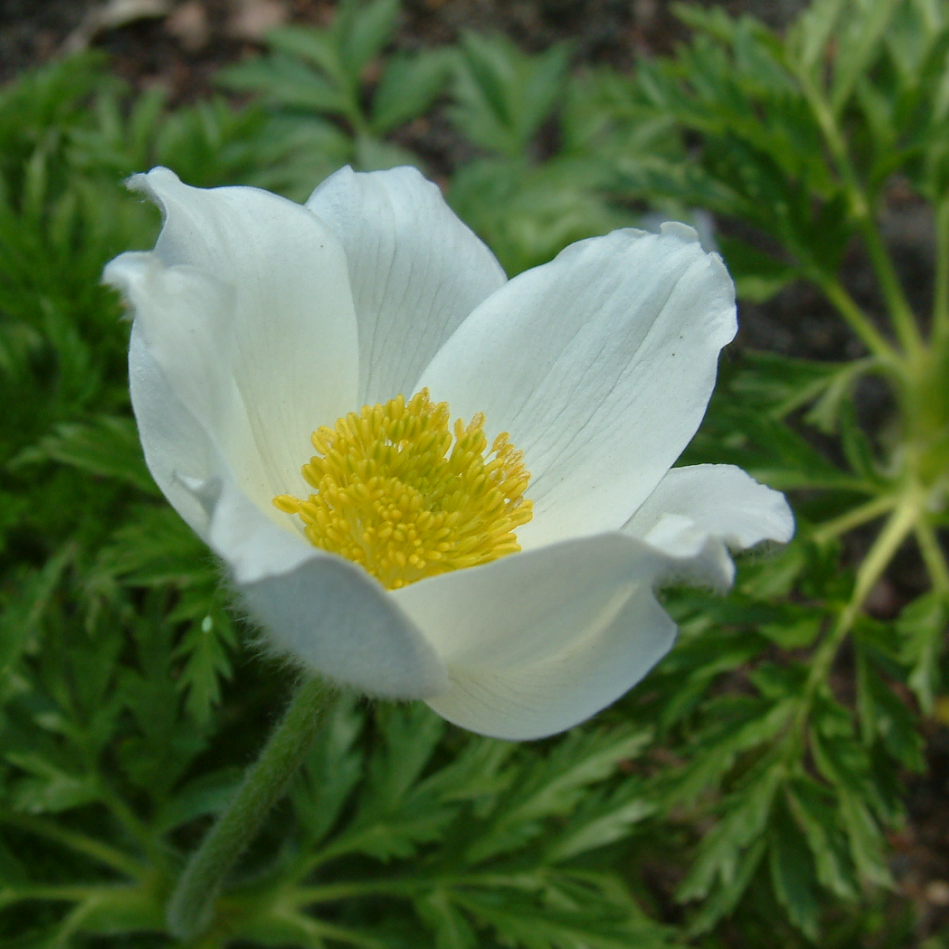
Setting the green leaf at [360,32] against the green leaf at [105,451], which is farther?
the green leaf at [360,32]

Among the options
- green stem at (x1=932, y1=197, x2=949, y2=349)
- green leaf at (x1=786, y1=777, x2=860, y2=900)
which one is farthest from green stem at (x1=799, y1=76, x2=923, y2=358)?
green leaf at (x1=786, y1=777, x2=860, y2=900)

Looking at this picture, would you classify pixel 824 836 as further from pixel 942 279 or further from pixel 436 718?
pixel 942 279

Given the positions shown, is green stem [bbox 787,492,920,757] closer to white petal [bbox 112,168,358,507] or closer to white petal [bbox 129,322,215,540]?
white petal [bbox 112,168,358,507]

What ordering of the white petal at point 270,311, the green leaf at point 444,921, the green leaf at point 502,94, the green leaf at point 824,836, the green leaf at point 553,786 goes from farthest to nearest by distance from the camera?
the green leaf at point 502,94 < the green leaf at point 824,836 < the green leaf at point 553,786 < the green leaf at point 444,921 < the white petal at point 270,311

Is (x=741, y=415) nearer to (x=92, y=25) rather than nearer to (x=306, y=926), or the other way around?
(x=306, y=926)

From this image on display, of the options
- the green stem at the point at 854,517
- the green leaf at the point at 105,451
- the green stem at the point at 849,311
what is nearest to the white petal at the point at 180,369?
the green leaf at the point at 105,451

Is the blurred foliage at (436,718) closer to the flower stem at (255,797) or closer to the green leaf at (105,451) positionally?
the green leaf at (105,451)

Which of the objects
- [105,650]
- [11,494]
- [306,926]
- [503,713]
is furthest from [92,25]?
[503,713]
